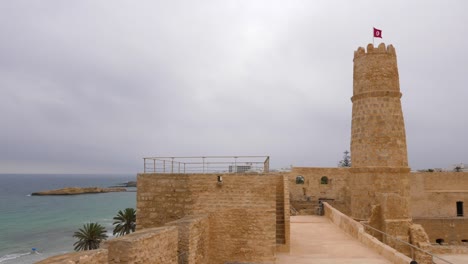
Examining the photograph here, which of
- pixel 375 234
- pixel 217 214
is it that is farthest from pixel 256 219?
pixel 375 234

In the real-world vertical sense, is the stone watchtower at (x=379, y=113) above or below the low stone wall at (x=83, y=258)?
above

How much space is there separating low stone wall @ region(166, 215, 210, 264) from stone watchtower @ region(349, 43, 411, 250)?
11.1 metres

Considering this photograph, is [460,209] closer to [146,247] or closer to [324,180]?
[324,180]

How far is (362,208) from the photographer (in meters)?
19.9

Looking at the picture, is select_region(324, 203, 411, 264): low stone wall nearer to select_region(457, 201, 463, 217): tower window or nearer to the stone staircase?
the stone staircase

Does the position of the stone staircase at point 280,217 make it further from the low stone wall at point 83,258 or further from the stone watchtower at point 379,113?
the low stone wall at point 83,258

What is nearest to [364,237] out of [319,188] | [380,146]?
[380,146]

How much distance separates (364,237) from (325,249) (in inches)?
76.2

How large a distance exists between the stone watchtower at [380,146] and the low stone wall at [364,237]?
→ 1.55 m

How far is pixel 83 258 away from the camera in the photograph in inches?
259

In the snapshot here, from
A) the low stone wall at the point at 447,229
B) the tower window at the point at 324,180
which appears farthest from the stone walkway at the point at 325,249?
the low stone wall at the point at 447,229

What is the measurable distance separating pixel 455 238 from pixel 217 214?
2705cm

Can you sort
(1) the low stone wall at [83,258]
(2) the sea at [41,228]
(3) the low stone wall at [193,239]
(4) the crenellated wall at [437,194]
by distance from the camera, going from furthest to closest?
(2) the sea at [41,228], (4) the crenellated wall at [437,194], (3) the low stone wall at [193,239], (1) the low stone wall at [83,258]

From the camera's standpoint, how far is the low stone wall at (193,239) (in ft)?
33.4
